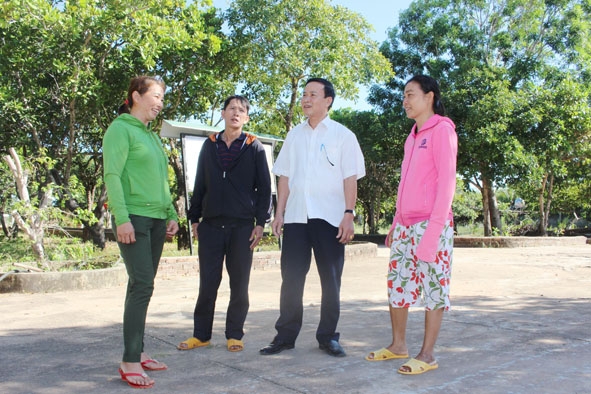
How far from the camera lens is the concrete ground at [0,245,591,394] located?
3410 millimetres

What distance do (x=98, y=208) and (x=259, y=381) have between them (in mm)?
14576

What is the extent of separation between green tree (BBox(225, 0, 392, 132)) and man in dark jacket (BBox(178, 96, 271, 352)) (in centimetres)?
1034

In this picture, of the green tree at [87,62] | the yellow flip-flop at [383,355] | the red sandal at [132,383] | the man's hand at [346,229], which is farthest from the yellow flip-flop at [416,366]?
the green tree at [87,62]

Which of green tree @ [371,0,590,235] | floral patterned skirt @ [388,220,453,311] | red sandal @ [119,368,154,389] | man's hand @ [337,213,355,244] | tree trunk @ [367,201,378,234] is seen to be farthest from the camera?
tree trunk @ [367,201,378,234]

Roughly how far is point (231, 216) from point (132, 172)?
841mm

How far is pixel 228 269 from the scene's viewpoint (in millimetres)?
4359

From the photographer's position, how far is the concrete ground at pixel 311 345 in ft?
11.2

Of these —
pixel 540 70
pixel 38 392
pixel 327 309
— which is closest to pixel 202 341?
pixel 327 309

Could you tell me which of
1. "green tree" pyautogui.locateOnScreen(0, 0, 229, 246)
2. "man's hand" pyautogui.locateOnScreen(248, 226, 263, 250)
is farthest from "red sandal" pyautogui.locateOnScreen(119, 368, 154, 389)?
"green tree" pyautogui.locateOnScreen(0, 0, 229, 246)

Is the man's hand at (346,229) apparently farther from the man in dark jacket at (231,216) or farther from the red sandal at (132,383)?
the red sandal at (132,383)

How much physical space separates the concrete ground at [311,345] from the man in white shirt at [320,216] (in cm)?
25

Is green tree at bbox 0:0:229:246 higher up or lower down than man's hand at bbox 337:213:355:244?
higher up

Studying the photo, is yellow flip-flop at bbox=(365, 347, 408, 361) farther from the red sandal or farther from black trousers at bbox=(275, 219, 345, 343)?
the red sandal

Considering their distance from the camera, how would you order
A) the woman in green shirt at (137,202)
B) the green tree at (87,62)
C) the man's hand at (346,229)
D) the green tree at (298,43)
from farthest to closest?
1. the green tree at (298,43)
2. the green tree at (87,62)
3. the man's hand at (346,229)
4. the woman in green shirt at (137,202)
